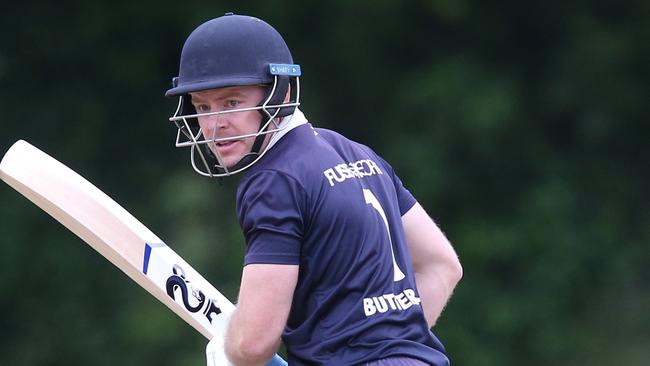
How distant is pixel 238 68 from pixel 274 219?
36 centimetres

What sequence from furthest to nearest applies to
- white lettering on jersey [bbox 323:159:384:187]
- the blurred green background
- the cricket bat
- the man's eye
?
the blurred green background → the cricket bat → the man's eye → white lettering on jersey [bbox 323:159:384:187]

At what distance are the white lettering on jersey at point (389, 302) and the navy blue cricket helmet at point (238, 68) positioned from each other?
0.38 m

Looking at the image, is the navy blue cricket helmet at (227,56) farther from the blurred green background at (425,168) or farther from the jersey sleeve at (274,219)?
the blurred green background at (425,168)

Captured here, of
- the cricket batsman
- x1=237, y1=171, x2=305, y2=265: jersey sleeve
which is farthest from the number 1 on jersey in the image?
x1=237, y1=171, x2=305, y2=265: jersey sleeve

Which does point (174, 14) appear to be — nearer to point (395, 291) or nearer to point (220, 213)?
point (220, 213)

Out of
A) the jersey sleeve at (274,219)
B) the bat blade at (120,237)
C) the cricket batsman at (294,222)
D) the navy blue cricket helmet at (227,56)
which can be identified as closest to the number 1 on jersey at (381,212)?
the cricket batsman at (294,222)

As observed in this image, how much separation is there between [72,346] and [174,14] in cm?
206

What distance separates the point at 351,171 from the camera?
2.70m

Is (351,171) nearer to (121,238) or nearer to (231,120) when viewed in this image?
(231,120)

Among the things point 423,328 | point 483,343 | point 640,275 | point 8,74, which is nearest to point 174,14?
point 8,74

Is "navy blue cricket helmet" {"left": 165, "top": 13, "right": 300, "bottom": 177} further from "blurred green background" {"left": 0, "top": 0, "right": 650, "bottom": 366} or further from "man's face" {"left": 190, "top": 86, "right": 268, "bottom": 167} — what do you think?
"blurred green background" {"left": 0, "top": 0, "right": 650, "bottom": 366}

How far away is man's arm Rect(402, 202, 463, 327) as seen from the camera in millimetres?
2994

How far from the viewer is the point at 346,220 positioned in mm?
2596

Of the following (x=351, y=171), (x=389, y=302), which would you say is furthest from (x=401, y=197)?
(x=389, y=302)
